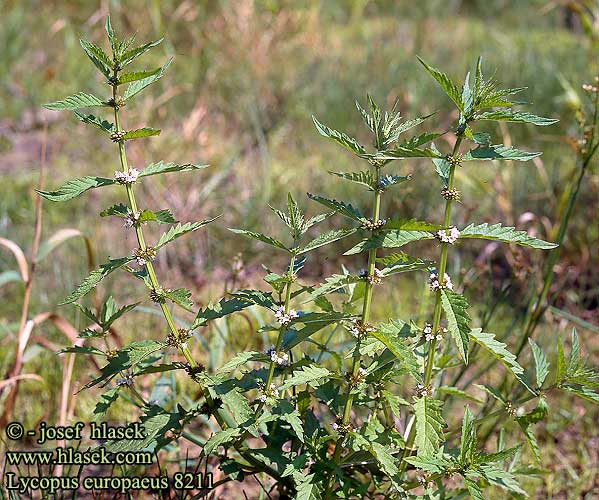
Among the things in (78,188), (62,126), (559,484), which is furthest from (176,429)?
(62,126)

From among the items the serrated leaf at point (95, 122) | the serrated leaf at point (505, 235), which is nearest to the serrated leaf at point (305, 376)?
the serrated leaf at point (505, 235)

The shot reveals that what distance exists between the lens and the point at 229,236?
358cm

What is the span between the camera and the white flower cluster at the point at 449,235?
1.23 m

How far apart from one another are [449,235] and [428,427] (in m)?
0.34

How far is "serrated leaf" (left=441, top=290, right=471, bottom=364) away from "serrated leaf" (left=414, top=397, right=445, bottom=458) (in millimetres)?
158

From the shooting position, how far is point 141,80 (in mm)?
1356

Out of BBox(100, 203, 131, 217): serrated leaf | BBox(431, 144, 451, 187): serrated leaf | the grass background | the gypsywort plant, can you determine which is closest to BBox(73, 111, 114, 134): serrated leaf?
the gypsywort plant

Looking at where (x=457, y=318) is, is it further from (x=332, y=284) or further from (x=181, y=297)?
(x=181, y=297)

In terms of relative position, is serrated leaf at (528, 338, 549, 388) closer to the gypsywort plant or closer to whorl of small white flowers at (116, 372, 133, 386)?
the gypsywort plant

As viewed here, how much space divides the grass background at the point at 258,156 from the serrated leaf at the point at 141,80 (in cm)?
90

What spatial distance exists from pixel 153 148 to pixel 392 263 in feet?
10.7

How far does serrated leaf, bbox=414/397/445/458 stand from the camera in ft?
4.06

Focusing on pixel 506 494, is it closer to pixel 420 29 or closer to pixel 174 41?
pixel 420 29

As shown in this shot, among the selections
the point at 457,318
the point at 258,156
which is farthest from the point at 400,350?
the point at 258,156
